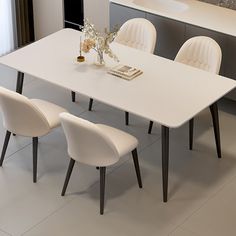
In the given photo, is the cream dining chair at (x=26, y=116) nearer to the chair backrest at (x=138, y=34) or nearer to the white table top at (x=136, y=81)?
the white table top at (x=136, y=81)

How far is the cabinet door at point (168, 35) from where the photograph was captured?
6234 mm

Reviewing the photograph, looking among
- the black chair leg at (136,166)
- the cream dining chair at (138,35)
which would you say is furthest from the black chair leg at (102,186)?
the cream dining chair at (138,35)

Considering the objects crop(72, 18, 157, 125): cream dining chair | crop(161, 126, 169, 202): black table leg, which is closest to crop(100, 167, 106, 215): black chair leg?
crop(161, 126, 169, 202): black table leg

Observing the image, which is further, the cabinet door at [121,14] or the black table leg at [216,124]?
the cabinet door at [121,14]

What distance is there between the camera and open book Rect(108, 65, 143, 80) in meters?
5.27

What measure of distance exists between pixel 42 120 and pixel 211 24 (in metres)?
1.96

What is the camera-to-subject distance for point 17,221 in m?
4.87

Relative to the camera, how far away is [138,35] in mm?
6082

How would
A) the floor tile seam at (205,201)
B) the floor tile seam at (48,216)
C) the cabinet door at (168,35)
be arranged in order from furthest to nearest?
the cabinet door at (168,35) < the floor tile seam at (205,201) < the floor tile seam at (48,216)

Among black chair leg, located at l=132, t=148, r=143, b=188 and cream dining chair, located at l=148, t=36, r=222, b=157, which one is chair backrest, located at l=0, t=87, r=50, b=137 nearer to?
black chair leg, located at l=132, t=148, r=143, b=188

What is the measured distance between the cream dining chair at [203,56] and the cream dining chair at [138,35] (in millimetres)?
352

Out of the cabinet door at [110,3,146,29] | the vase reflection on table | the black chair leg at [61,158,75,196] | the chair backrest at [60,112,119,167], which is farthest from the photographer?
the cabinet door at [110,3,146,29]

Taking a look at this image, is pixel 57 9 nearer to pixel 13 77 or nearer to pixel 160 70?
pixel 13 77

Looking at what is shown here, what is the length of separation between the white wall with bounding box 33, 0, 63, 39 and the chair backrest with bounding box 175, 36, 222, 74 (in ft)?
6.73
